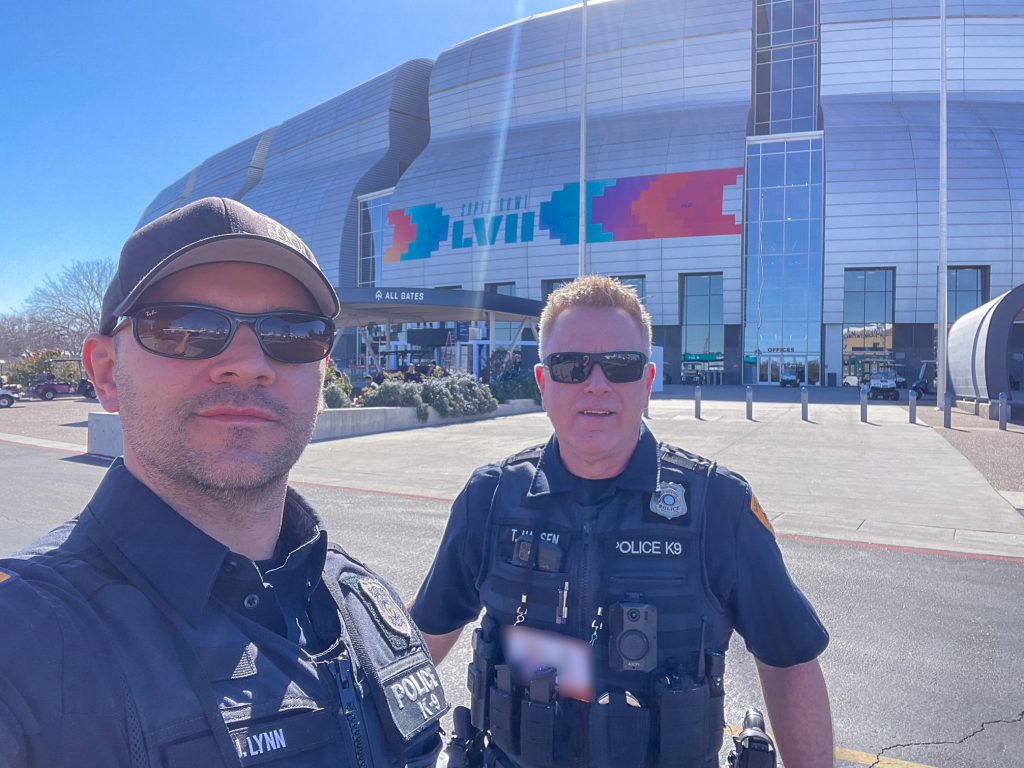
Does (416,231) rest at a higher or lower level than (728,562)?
higher

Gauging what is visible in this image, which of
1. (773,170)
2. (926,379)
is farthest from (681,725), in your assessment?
(926,379)

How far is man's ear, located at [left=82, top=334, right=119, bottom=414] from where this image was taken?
4.84ft

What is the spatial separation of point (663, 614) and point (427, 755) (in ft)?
2.78

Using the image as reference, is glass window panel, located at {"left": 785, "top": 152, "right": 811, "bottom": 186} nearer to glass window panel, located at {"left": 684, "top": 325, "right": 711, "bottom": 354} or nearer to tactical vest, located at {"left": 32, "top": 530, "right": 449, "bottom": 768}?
glass window panel, located at {"left": 684, "top": 325, "right": 711, "bottom": 354}

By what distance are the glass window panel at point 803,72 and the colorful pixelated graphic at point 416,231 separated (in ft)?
92.4

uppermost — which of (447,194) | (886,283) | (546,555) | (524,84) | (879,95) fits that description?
(524,84)

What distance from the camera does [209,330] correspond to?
145 cm

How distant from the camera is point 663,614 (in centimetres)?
200

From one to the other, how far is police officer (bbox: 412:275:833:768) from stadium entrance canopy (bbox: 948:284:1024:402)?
76.5ft

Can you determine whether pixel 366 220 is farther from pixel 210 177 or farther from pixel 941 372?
pixel 941 372

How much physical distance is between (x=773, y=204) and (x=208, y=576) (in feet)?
163

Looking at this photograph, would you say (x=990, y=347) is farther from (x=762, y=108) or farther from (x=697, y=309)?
(x=762, y=108)

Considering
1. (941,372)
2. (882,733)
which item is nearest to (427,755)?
(882,733)

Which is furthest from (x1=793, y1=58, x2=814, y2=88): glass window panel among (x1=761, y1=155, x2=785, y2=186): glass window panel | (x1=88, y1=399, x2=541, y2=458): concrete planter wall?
(x1=88, y1=399, x2=541, y2=458): concrete planter wall
